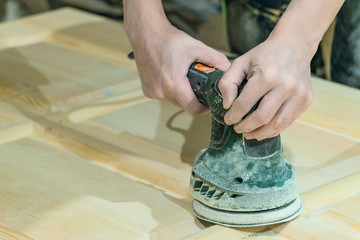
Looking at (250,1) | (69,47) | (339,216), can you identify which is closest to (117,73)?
(69,47)

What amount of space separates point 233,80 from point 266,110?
0.22 ft

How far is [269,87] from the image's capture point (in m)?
0.96

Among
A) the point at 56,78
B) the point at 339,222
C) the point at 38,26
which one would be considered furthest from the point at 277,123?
the point at 38,26

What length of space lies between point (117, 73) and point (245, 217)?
0.72 m

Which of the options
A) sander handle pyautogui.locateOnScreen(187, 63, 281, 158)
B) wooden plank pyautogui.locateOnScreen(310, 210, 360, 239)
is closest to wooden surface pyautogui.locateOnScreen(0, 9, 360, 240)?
wooden plank pyautogui.locateOnScreen(310, 210, 360, 239)

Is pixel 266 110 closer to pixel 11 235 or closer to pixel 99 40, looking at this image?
pixel 11 235

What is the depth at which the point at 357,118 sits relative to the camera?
1422mm

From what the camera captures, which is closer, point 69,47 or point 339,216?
point 339,216

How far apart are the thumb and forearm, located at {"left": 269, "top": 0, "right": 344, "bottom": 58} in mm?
64

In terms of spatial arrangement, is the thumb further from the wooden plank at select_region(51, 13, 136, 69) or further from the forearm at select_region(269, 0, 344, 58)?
the wooden plank at select_region(51, 13, 136, 69)

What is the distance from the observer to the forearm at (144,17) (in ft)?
3.85

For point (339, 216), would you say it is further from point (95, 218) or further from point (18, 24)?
point (18, 24)

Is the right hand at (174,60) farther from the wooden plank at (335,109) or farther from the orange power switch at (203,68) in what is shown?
the wooden plank at (335,109)

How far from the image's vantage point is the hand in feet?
3.13
